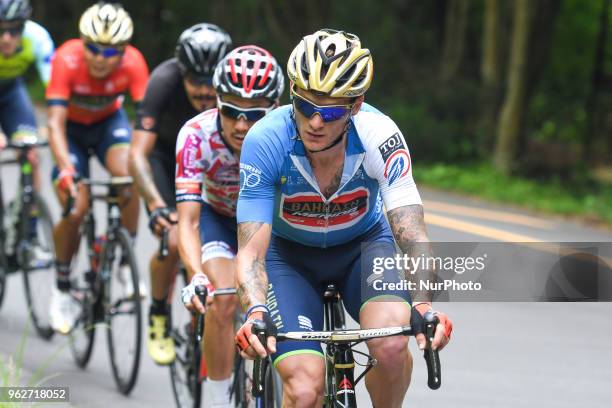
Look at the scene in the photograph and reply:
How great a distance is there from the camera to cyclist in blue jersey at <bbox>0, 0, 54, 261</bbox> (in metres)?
8.93

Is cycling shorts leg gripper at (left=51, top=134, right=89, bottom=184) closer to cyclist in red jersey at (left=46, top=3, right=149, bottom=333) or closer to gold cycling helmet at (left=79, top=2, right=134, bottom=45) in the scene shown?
cyclist in red jersey at (left=46, top=3, right=149, bottom=333)

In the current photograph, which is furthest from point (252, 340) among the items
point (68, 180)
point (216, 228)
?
point (68, 180)

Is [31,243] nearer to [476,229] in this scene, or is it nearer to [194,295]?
[194,295]

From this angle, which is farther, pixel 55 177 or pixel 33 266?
pixel 33 266

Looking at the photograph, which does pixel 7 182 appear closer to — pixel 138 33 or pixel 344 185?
pixel 344 185

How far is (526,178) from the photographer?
20812 mm

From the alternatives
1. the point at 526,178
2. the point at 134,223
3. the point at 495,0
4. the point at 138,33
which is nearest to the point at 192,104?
the point at 134,223

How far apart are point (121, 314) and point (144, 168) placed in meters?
1.25

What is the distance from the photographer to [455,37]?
2852cm

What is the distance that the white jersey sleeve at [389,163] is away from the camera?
15.5ft

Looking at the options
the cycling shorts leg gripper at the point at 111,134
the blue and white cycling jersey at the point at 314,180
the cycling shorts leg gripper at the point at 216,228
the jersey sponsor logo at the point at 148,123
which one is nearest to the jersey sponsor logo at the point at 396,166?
the blue and white cycling jersey at the point at 314,180

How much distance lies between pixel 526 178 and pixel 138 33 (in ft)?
46.3

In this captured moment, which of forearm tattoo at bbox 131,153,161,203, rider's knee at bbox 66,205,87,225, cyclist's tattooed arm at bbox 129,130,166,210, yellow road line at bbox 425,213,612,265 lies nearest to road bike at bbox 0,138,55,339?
rider's knee at bbox 66,205,87,225

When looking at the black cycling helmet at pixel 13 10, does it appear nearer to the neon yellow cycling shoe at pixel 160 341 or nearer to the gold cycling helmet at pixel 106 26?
the gold cycling helmet at pixel 106 26
